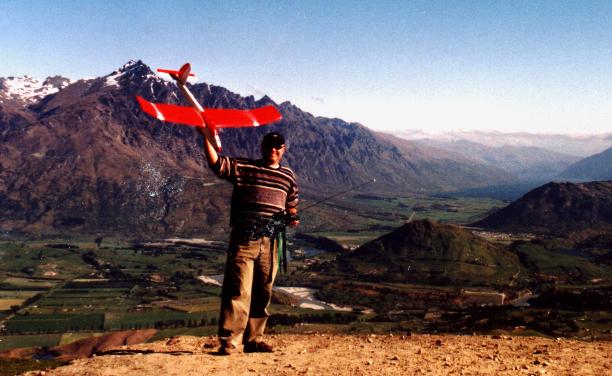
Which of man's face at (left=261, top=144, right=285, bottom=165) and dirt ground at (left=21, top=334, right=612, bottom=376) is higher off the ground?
man's face at (left=261, top=144, right=285, bottom=165)

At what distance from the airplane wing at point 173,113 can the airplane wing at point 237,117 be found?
0.80ft

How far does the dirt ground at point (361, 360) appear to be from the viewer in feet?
41.8

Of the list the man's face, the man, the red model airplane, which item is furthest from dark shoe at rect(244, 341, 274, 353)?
the red model airplane

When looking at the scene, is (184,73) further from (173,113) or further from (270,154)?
(270,154)

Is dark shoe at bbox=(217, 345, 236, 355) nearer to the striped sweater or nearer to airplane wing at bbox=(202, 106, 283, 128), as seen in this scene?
the striped sweater

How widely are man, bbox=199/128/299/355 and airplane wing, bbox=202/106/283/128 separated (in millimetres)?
805

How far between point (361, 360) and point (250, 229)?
5181 mm

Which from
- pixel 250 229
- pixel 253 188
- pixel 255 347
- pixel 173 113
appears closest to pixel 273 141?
pixel 253 188

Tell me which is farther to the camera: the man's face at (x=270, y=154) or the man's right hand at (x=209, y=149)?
the man's face at (x=270, y=154)

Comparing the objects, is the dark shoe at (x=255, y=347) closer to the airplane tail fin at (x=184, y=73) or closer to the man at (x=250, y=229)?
the man at (x=250, y=229)

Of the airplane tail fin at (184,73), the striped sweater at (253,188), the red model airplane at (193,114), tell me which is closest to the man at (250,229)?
the striped sweater at (253,188)

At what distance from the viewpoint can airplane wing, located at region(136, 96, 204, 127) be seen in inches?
466

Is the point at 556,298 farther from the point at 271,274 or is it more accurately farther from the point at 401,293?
the point at 271,274

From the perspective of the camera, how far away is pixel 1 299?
161m
